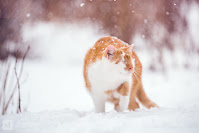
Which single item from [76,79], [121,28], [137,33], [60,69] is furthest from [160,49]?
[60,69]

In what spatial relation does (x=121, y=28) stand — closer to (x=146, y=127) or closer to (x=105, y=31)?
(x=105, y=31)

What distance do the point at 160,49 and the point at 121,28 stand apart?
2.25 feet

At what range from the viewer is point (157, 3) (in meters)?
2.57

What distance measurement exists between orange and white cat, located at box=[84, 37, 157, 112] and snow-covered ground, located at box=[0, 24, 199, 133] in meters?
0.13

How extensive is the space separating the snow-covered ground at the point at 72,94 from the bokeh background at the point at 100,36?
1cm

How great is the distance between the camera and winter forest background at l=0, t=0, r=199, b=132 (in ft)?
7.82

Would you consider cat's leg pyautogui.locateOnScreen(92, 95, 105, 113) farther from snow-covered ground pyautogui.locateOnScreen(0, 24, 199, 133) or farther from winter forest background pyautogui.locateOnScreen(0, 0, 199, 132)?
winter forest background pyautogui.locateOnScreen(0, 0, 199, 132)

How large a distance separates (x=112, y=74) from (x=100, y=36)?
5.83 feet

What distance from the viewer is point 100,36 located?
2990mm

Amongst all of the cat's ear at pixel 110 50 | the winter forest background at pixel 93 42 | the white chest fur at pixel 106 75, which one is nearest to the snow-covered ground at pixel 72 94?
the winter forest background at pixel 93 42

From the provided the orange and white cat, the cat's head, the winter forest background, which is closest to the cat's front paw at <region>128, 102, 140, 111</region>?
the orange and white cat

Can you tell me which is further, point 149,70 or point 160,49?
point 149,70

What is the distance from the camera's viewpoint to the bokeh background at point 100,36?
250cm

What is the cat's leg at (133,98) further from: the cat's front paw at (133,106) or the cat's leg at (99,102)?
the cat's leg at (99,102)
